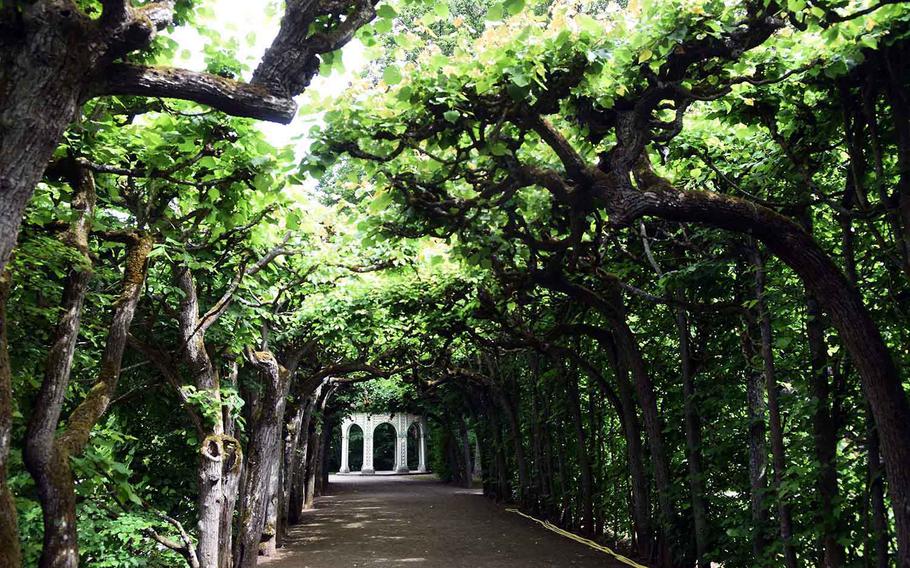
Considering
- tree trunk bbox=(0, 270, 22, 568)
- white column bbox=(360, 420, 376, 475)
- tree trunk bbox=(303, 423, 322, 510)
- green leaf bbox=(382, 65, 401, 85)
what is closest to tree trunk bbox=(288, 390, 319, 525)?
tree trunk bbox=(303, 423, 322, 510)

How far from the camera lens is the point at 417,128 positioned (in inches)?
216

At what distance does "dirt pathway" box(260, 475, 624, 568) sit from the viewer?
12.1 meters

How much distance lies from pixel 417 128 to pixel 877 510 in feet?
14.7

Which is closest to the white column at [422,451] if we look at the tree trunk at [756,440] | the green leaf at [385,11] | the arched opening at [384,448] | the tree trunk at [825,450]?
the arched opening at [384,448]

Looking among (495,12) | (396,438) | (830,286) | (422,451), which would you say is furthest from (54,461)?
(396,438)

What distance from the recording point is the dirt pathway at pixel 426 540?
12086 millimetres

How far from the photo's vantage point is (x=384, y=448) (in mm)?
55656

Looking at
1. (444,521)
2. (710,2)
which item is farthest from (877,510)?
(444,521)

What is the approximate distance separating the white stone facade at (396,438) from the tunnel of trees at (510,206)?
40291 mm

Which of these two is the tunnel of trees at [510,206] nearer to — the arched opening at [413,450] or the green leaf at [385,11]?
the green leaf at [385,11]

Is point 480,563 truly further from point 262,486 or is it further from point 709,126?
point 709,126

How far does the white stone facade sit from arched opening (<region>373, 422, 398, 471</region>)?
Answer: 2835 mm

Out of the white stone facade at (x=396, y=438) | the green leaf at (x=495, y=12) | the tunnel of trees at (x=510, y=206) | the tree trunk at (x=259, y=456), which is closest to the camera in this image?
the tunnel of trees at (x=510, y=206)

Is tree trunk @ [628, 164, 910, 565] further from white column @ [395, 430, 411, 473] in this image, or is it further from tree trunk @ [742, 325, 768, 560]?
white column @ [395, 430, 411, 473]
